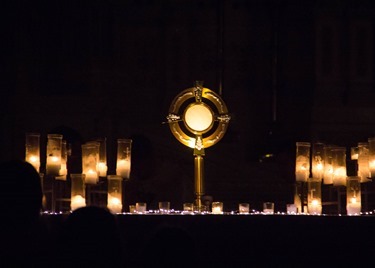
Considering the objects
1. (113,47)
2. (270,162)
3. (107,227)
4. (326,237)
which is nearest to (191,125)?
(326,237)

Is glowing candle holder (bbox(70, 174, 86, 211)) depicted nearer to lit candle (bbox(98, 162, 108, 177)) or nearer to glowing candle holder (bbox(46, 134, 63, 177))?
glowing candle holder (bbox(46, 134, 63, 177))

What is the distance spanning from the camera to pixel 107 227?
4988mm

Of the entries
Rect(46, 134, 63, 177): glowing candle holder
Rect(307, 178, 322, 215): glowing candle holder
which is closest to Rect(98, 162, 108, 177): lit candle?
Rect(46, 134, 63, 177): glowing candle holder

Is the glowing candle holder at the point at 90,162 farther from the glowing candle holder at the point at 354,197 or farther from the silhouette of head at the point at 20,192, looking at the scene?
the silhouette of head at the point at 20,192

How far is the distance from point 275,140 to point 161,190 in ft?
10.4

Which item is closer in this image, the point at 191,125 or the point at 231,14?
the point at 191,125

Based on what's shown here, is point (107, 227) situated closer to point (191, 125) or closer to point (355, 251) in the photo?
point (355, 251)

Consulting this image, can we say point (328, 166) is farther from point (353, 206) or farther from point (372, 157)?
point (353, 206)

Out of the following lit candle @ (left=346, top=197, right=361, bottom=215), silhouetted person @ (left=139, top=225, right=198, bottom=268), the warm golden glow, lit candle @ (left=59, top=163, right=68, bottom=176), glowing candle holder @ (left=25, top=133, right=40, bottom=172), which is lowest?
silhouetted person @ (left=139, top=225, right=198, bottom=268)

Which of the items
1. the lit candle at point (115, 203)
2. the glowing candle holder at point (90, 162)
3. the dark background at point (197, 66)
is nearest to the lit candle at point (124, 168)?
the glowing candle holder at point (90, 162)

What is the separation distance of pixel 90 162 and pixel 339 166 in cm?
228

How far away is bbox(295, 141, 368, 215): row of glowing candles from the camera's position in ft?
28.2

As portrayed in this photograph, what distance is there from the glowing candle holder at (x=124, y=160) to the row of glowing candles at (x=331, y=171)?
60.8 inches

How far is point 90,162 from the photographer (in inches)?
349
